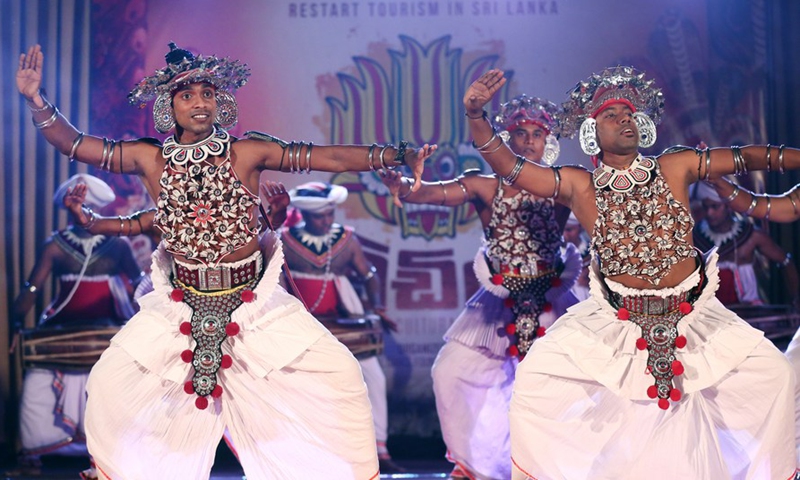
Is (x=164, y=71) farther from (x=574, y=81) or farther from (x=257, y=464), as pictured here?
(x=574, y=81)

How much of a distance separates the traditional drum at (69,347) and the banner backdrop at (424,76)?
5.07 ft

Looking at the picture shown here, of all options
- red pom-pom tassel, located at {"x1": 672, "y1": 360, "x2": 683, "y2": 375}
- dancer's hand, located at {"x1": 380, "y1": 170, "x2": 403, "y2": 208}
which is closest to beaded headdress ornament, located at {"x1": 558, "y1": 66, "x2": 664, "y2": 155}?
dancer's hand, located at {"x1": 380, "y1": 170, "x2": 403, "y2": 208}

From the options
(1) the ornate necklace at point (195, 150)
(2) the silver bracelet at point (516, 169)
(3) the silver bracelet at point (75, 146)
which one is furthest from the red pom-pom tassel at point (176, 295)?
(2) the silver bracelet at point (516, 169)

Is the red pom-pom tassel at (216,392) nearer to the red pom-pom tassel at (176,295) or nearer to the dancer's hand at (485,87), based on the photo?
the red pom-pom tassel at (176,295)

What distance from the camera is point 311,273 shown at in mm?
6781

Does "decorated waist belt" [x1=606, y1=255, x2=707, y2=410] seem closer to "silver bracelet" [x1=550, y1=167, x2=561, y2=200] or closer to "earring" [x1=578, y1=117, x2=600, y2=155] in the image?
"silver bracelet" [x1=550, y1=167, x2=561, y2=200]

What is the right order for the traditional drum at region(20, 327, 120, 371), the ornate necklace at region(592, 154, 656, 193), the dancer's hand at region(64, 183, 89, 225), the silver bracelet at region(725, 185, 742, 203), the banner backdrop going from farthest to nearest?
the banner backdrop < the traditional drum at region(20, 327, 120, 371) < the dancer's hand at region(64, 183, 89, 225) < the silver bracelet at region(725, 185, 742, 203) < the ornate necklace at region(592, 154, 656, 193)

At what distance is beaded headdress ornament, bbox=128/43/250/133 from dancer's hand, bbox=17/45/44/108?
44cm

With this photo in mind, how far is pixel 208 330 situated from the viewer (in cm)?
435

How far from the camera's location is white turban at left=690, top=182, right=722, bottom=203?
7.03 meters

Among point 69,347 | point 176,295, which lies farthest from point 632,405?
point 69,347

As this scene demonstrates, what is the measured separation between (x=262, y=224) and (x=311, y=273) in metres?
1.83

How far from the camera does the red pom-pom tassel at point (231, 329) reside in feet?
14.3

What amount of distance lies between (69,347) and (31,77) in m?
2.86
